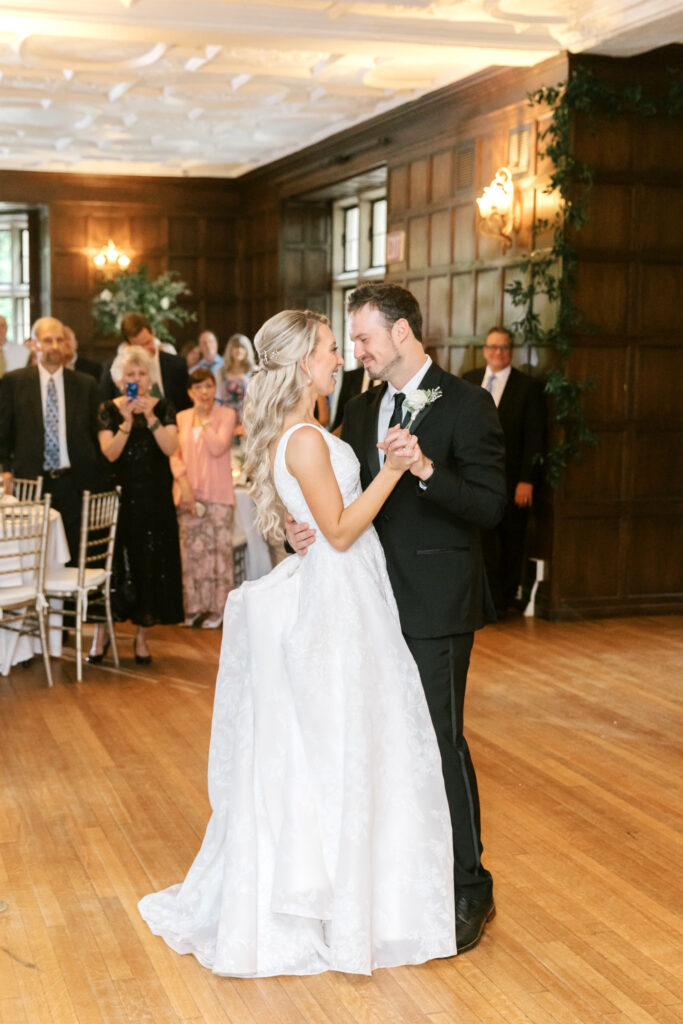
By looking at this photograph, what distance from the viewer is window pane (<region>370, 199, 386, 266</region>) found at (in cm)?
1255

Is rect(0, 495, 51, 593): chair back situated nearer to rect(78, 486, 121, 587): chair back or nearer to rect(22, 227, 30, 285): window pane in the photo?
rect(78, 486, 121, 587): chair back

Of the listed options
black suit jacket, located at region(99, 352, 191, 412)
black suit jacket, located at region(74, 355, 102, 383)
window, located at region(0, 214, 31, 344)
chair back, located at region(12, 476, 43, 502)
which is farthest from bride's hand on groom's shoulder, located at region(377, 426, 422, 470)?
window, located at region(0, 214, 31, 344)

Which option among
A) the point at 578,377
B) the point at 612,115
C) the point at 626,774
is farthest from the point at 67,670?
the point at 612,115

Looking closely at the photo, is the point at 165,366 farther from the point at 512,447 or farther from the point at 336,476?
the point at 336,476

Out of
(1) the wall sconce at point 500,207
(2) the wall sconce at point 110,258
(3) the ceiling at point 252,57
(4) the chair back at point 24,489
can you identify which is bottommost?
(4) the chair back at point 24,489

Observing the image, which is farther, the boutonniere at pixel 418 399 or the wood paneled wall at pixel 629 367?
the wood paneled wall at pixel 629 367

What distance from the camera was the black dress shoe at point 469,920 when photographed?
3.48 metres

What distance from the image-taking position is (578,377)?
8.23 m

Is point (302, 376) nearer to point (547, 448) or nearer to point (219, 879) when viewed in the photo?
point (219, 879)

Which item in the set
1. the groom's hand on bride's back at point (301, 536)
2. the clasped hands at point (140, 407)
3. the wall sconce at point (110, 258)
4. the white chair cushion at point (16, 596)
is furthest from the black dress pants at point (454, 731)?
the wall sconce at point (110, 258)

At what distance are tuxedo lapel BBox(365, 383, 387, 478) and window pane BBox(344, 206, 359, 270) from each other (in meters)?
9.81

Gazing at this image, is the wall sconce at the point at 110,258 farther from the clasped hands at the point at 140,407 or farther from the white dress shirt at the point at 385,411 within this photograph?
the white dress shirt at the point at 385,411

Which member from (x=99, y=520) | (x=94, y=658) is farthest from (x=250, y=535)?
(x=99, y=520)

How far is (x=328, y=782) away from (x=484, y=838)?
1.24 meters
